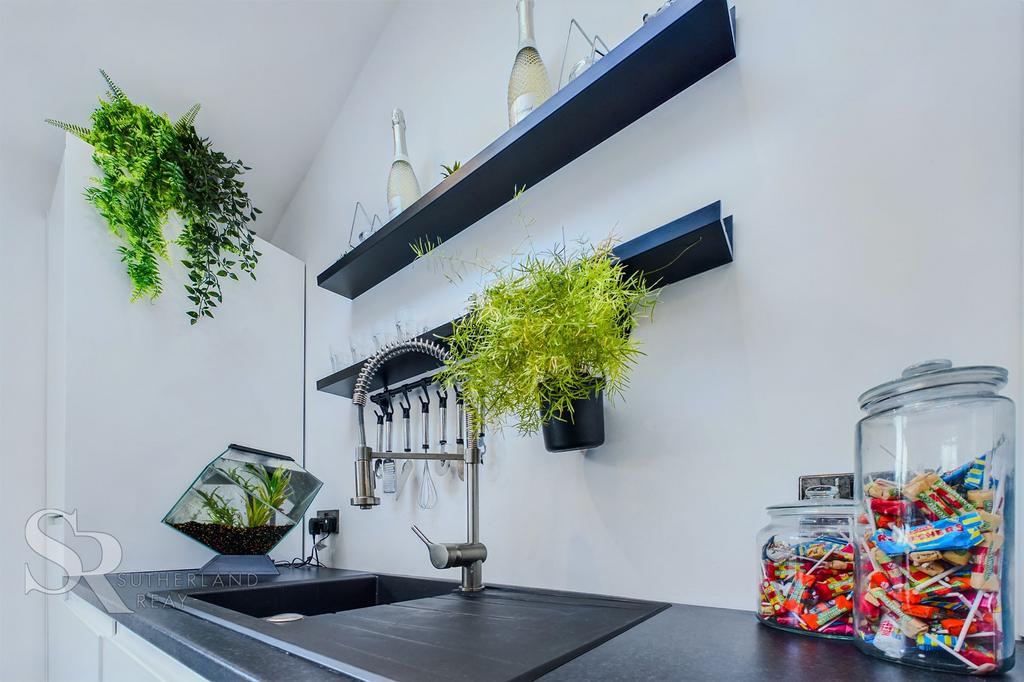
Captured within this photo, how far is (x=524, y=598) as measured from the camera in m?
1.23

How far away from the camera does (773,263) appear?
1030 millimetres

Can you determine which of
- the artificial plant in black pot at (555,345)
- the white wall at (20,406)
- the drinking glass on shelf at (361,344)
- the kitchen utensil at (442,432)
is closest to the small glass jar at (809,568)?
the artificial plant in black pot at (555,345)

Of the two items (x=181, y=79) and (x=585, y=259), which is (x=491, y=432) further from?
(x=181, y=79)

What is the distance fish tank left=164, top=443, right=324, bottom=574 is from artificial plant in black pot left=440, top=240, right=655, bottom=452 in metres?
1.02

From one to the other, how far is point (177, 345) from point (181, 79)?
3.27 feet

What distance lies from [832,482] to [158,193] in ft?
6.87

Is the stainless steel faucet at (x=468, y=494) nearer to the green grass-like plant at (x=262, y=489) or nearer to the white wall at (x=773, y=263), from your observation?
the white wall at (x=773, y=263)

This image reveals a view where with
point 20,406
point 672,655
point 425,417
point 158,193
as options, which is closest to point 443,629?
point 672,655

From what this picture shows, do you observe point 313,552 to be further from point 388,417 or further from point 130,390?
point 130,390

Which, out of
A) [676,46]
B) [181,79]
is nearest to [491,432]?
[676,46]

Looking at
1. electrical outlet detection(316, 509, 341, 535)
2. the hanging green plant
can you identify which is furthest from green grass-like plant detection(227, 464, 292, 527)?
the hanging green plant

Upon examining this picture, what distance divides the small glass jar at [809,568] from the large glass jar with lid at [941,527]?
7 cm

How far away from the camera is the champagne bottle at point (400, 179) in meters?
1.84

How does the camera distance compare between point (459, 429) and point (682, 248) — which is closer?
point (682, 248)
